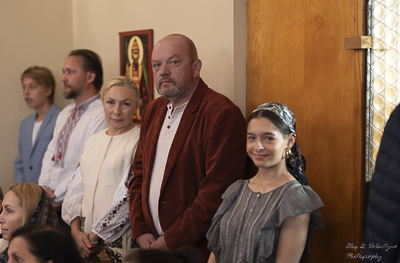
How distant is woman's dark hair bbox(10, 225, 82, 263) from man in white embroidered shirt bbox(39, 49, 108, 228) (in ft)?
6.35

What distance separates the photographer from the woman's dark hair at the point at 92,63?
4.55 meters

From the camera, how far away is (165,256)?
5.98 ft

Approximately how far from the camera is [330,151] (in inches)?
118

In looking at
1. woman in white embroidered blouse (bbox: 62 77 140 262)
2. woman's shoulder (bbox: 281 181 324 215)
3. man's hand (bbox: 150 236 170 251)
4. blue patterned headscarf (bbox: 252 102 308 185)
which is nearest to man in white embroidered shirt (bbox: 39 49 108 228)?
woman in white embroidered blouse (bbox: 62 77 140 262)

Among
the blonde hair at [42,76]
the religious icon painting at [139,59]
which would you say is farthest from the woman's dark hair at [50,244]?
the blonde hair at [42,76]

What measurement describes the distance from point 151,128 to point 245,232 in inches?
42.4

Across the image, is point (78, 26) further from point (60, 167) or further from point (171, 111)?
point (171, 111)

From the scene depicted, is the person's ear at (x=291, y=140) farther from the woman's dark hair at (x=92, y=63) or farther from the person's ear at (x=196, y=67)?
the woman's dark hair at (x=92, y=63)

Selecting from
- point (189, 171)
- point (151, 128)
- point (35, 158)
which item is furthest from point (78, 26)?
point (189, 171)

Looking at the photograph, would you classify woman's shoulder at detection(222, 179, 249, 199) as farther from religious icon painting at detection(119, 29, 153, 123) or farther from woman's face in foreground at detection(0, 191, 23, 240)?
religious icon painting at detection(119, 29, 153, 123)

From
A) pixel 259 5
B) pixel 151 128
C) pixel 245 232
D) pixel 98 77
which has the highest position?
pixel 259 5

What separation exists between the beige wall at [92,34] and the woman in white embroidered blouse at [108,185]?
1.96 ft

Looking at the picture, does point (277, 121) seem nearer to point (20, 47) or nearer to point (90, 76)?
point (90, 76)

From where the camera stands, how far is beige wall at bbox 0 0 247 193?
3639 millimetres
